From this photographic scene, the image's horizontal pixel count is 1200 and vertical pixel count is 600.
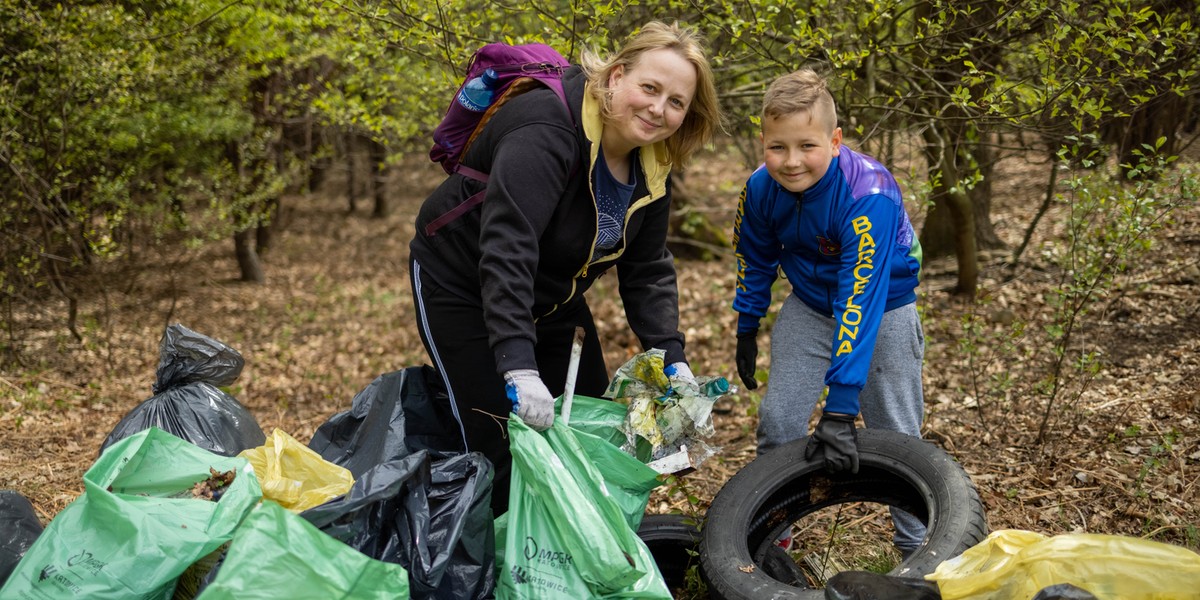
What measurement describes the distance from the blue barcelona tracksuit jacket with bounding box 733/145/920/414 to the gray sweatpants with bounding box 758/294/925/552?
8 cm

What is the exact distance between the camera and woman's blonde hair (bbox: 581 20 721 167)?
8.30 feet

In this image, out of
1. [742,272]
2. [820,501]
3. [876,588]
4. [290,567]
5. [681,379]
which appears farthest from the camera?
[742,272]

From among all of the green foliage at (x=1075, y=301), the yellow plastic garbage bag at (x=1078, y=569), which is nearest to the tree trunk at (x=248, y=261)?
the green foliage at (x=1075, y=301)

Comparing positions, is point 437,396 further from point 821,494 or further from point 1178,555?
point 1178,555

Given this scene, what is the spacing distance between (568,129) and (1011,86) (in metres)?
2.27

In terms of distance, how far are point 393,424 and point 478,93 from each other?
52.5 inches

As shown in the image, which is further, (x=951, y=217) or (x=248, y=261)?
(x=248, y=261)

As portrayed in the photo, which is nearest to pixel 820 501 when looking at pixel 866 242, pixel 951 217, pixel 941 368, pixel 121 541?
pixel 866 242

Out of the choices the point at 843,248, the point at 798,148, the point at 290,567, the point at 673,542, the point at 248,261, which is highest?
the point at 798,148

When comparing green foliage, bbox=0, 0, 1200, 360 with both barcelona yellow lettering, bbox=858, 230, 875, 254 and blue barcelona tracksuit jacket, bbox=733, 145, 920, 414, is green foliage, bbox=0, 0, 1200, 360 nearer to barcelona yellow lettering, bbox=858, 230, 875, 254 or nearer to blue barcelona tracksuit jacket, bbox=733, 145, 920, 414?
blue barcelona tracksuit jacket, bbox=733, 145, 920, 414

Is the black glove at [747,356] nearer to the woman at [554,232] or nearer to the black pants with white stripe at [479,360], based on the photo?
the woman at [554,232]

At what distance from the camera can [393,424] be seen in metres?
3.27

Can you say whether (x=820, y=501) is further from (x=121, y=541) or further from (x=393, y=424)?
(x=121, y=541)

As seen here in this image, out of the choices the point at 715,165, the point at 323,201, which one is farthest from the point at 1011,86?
the point at 323,201
